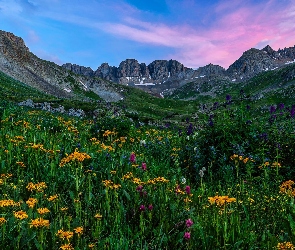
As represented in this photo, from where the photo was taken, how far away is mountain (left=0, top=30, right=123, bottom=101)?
119500 mm

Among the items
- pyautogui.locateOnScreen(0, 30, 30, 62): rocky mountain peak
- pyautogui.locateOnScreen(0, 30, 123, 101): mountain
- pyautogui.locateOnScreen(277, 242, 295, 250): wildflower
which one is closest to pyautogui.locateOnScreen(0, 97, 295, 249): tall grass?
pyautogui.locateOnScreen(277, 242, 295, 250): wildflower

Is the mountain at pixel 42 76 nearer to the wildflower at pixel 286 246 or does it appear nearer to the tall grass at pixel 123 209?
the tall grass at pixel 123 209

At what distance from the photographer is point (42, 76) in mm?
139625

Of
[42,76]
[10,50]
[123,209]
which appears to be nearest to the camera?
[123,209]

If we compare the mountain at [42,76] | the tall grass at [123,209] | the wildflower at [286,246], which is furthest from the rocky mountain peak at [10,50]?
the wildflower at [286,246]

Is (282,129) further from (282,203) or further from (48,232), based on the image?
(48,232)

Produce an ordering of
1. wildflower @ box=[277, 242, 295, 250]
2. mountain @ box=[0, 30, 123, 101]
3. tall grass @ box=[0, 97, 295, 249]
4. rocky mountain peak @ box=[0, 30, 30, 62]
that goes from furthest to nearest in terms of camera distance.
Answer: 1. rocky mountain peak @ box=[0, 30, 30, 62]
2. mountain @ box=[0, 30, 123, 101]
3. tall grass @ box=[0, 97, 295, 249]
4. wildflower @ box=[277, 242, 295, 250]

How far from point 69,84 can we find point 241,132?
6119 inches

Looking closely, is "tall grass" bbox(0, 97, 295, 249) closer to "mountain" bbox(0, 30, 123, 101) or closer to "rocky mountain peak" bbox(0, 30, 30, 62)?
"mountain" bbox(0, 30, 123, 101)

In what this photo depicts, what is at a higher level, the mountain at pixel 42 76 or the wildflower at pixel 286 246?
the mountain at pixel 42 76

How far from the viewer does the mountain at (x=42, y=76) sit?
120 meters

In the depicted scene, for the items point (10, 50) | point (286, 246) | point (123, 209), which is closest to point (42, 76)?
point (10, 50)

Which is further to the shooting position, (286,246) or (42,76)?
(42,76)

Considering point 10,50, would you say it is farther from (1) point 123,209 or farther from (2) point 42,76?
(1) point 123,209
